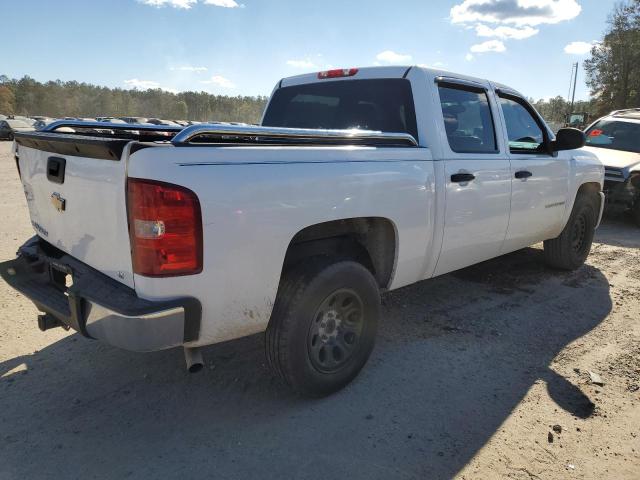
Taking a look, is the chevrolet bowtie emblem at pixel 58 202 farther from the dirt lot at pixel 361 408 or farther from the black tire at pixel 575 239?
the black tire at pixel 575 239

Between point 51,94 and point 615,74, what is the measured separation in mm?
98858

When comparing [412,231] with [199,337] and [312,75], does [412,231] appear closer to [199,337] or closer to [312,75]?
[199,337]

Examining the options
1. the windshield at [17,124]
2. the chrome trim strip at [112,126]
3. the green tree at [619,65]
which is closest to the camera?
the chrome trim strip at [112,126]

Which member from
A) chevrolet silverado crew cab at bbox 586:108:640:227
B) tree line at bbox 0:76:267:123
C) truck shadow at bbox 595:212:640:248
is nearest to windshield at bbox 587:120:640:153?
chevrolet silverado crew cab at bbox 586:108:640:227

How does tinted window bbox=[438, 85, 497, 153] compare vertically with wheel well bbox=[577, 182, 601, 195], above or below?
above

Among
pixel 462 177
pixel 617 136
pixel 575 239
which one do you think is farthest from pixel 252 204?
pixel 617 136

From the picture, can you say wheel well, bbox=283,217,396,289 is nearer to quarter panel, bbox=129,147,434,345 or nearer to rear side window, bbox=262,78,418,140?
quarter panel, bbox=129,147,434,345

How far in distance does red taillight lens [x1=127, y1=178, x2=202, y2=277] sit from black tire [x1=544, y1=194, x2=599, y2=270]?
4.58m


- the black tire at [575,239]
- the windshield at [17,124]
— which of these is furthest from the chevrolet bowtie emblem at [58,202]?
the windshield at [17,124]

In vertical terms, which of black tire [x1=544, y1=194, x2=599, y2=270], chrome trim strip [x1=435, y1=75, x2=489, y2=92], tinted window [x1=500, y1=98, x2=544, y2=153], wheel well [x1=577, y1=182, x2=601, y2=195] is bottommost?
black tire [x1=544, y1=194, x2=599, y2=270]

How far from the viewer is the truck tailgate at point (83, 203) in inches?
87.1

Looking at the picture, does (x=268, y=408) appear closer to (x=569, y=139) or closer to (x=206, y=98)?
(x=569, y=139)

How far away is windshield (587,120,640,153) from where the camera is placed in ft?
31.6

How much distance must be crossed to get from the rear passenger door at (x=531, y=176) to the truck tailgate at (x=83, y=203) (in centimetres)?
318
